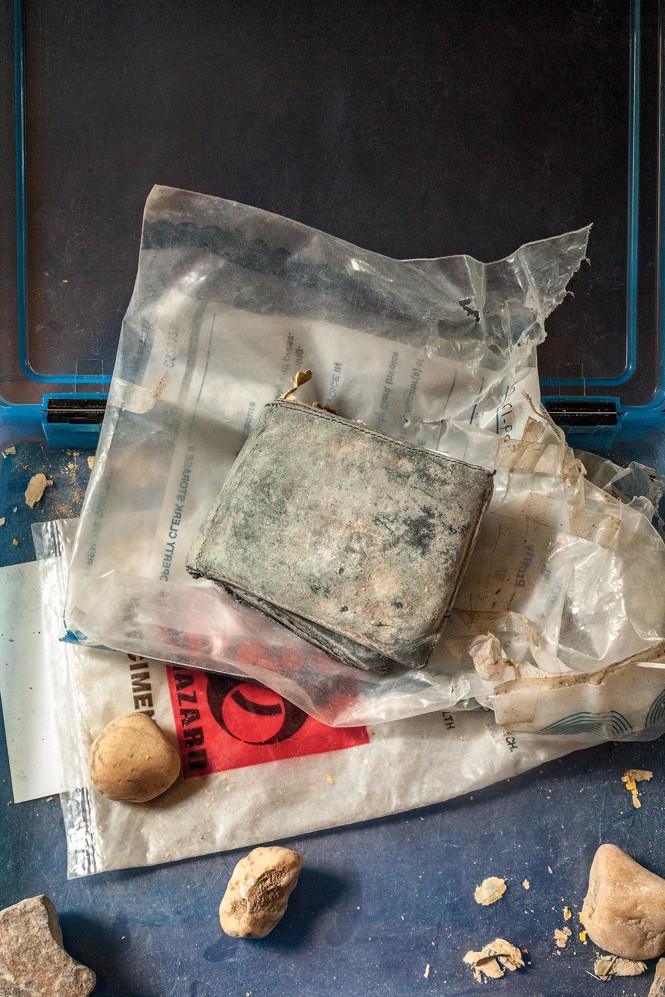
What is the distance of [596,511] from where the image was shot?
935mm

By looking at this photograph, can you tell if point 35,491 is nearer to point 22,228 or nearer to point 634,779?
point 22,228

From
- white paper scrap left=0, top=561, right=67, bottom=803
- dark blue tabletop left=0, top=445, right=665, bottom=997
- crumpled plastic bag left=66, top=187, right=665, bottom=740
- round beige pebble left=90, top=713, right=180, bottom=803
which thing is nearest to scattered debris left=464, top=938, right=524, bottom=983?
dark blue tabletop left=0, top=445, right=665, bottom=997

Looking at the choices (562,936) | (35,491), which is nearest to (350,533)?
(35,491)

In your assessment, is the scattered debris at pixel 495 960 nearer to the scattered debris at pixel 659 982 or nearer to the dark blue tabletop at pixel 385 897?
the dark blue tabletop at pixel 385 897

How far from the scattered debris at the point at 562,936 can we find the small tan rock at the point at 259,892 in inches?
12.0

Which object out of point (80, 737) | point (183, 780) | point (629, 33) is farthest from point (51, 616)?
point (629, 33)

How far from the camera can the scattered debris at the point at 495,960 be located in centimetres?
93

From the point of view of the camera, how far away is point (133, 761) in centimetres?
89

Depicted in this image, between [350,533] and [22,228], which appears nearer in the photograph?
[350,533]

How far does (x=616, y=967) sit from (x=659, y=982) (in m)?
0.04

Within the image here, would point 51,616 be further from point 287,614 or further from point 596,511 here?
point 596,511

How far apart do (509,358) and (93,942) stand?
81 centimetres

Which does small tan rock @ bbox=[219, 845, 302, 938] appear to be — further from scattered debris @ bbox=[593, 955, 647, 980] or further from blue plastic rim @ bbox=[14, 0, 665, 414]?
blue plastic rim @ bbox=[14, 0, 665, 414]

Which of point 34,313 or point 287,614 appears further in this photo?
point 34,313
